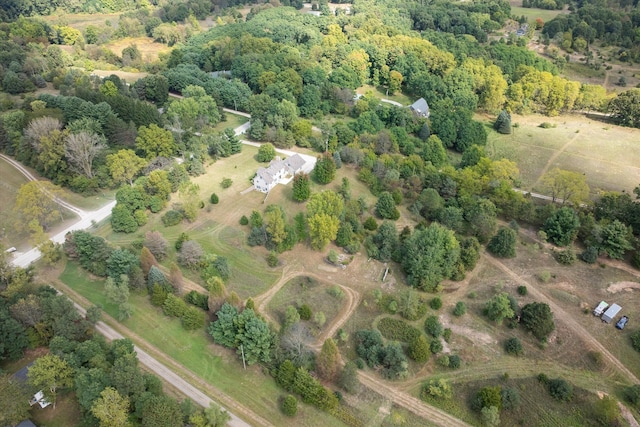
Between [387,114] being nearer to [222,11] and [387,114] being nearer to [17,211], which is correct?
[17,211]

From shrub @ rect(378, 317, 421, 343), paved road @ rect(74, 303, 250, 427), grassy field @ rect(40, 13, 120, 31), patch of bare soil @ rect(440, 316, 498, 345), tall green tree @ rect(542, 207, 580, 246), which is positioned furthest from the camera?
grassy field @ rect(40, 13, 120, 31)

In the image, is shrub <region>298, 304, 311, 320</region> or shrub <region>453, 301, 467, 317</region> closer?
shrub <region>298, 304, 311, 320</region>

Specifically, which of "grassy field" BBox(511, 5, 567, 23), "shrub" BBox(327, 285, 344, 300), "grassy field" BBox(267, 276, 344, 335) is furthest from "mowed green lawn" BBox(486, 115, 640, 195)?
"grassy field" BBox(511, 5, 567, 23)

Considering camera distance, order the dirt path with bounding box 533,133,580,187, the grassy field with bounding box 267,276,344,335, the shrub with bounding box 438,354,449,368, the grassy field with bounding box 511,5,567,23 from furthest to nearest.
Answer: the grassy field with bounding box 511,5,567,23 → the dirt path with bounding box 533,133,580,187 → the grassy field with bounding box 267,276,344,335 → the shrub with bounding box 438,354,449,368

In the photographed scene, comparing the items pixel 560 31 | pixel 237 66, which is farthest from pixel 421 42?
pixel 560 31

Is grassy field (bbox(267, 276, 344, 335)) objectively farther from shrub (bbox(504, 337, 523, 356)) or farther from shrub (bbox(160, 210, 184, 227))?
shrub (bbox(160, 210, 184, 227))

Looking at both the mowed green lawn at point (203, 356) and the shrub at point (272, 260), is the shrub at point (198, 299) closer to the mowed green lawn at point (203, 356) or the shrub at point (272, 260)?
the mowed green lawn at point (203, 356)

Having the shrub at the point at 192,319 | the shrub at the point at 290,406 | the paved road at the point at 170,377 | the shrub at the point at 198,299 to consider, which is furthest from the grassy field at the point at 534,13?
the paved road at the point at 170,377
